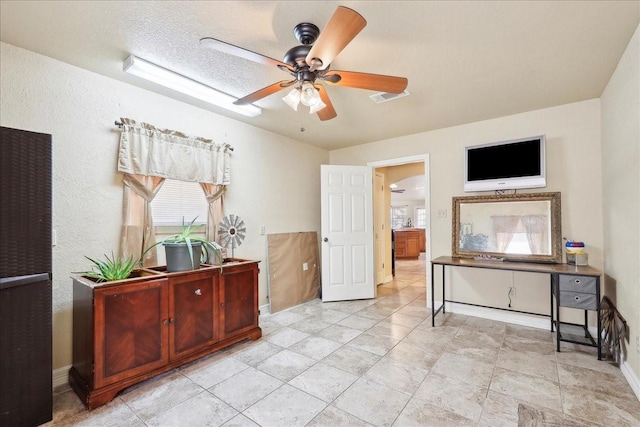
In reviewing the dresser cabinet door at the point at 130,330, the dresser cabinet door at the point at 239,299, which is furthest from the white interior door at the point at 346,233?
the dresser cabinet door at the point at 130,330

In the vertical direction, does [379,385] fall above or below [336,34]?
below

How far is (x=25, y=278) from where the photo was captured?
5.45 ft

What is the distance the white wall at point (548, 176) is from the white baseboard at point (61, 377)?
4.00 metres

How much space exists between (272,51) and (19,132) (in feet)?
5.41

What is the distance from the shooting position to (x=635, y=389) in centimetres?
200

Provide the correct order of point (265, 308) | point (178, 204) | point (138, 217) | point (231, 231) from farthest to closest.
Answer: point (265, 308), point (231, 231), point (178, 204), point (138, 217)

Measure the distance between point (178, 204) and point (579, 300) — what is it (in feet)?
12.8

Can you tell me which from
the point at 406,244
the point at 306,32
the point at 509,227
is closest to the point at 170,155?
the point at 306,32

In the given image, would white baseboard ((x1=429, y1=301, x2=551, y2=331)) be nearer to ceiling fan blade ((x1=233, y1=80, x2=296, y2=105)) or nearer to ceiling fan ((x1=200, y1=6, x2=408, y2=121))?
ceiling fan ((x1=200, y1=6, x2=408, y2=121))

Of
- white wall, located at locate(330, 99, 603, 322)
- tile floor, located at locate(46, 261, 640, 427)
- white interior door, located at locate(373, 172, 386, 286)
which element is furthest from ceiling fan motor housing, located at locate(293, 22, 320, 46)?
white interior door, located at locate(373, 172, 386, 286)

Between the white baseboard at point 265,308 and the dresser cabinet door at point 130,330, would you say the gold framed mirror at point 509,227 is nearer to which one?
the white baseboard at point 265,308

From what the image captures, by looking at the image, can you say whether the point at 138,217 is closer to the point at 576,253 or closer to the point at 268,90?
the point at 268,90

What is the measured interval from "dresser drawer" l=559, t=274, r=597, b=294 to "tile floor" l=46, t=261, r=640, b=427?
0.59 meters

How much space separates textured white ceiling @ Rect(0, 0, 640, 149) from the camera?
1.70 metres
